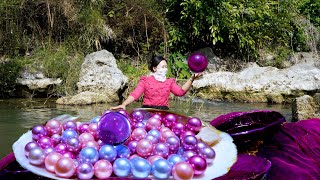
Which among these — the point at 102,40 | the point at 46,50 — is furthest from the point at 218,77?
the point at 46,50

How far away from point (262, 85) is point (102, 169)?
22.9 feet

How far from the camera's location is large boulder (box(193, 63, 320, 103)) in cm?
827

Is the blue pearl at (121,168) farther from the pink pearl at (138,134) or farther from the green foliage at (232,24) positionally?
the green foliage at (232,24)

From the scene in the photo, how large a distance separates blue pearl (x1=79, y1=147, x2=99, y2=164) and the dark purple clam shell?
1.22 metres

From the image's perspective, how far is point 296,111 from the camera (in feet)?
18.7

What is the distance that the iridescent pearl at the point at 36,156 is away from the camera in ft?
6.31

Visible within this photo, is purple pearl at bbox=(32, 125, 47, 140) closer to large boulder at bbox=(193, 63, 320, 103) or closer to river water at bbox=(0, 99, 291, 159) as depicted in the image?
river water at bbox=(0, 99, 291, 159)

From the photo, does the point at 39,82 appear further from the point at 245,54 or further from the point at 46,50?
the point at 245,54

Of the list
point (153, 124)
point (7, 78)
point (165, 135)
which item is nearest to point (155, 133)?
point (165, 135)

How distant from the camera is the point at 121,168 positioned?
1.89 meters

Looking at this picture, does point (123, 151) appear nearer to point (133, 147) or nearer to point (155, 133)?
point (133, 147)

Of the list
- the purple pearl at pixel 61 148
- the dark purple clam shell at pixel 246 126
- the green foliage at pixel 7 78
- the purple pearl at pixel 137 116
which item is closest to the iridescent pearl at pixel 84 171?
the purple pearl at pixel 61 148

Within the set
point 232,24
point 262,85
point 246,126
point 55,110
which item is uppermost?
point 232,24

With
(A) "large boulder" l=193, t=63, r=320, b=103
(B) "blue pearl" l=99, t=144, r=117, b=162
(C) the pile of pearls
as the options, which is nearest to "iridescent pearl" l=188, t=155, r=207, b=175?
(C) the pile of pearls
